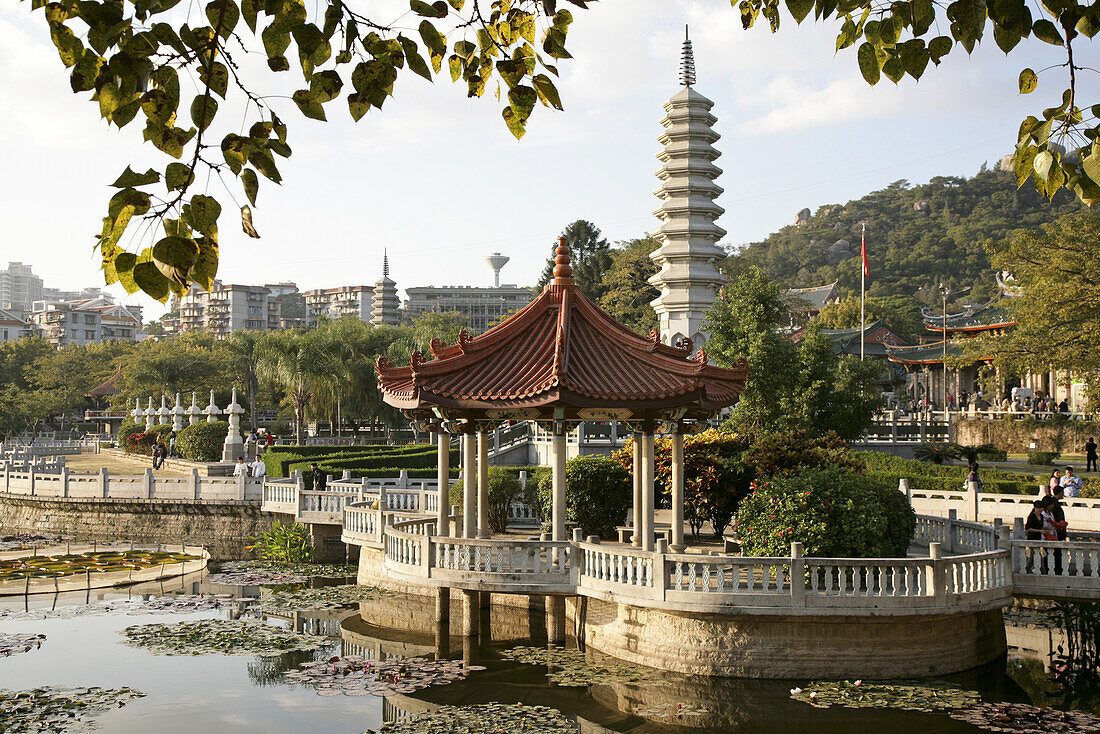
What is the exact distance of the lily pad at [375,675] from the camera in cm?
1361

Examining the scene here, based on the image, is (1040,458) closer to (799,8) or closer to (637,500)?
(637,500)

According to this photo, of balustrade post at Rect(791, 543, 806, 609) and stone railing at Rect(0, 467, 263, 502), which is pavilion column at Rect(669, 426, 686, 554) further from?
stone railing at Rect(0, 467, 263, 502)

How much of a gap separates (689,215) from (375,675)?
3085cm

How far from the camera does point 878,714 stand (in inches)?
479

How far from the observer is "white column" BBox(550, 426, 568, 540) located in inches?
594

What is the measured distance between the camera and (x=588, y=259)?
7119cm

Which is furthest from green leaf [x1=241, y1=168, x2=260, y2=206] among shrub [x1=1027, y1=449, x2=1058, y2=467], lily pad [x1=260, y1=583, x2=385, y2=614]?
shrub [x1=1027, y1=449, x2=1058, y2=467]

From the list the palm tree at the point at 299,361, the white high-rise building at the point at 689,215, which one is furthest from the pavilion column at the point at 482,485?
the palm tree at the point at 299,361

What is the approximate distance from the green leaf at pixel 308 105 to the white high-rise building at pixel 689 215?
1490 inches

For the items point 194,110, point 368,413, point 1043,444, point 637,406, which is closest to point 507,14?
point 194,110

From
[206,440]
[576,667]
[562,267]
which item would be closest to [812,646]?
[576,667]

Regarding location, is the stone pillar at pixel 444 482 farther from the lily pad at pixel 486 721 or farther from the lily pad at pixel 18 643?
the lily pad at pixel 18 643

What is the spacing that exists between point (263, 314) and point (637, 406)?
415ft

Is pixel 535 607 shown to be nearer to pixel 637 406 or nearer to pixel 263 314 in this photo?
pixel 637 406
